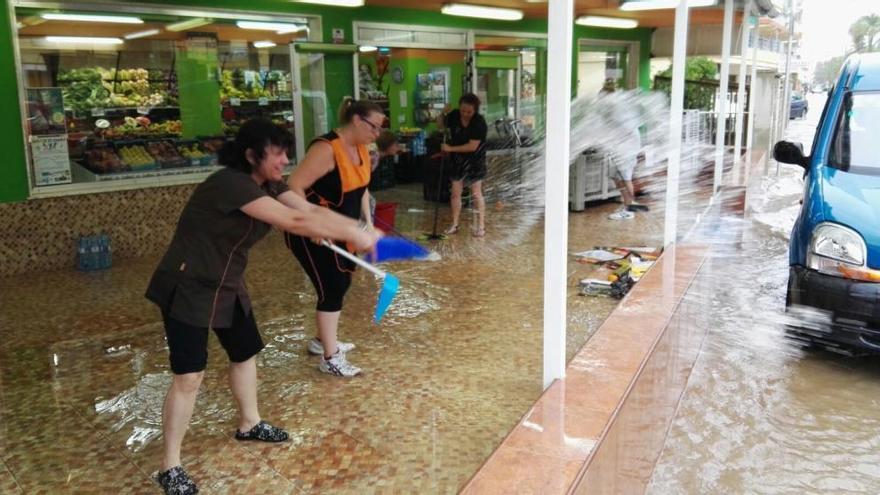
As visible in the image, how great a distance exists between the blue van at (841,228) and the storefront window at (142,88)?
20.9 feet

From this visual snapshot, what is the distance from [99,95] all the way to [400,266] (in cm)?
397

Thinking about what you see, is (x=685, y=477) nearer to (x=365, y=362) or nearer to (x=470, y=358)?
(x=470, y=358)

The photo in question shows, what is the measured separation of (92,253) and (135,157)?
1.40 m

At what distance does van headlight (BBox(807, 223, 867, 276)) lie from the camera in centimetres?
427

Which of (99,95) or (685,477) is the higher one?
(99,95)

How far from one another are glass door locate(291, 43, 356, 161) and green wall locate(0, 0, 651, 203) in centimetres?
2

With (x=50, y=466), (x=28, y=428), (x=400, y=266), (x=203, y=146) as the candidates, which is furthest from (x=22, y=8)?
(x=50, y=466)

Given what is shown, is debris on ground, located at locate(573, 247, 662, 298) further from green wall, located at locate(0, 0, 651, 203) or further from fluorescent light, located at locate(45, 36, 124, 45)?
fluorescent light, located at locate(45, 36, 124, 45)

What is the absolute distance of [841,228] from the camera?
436cm

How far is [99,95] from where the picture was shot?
781cm

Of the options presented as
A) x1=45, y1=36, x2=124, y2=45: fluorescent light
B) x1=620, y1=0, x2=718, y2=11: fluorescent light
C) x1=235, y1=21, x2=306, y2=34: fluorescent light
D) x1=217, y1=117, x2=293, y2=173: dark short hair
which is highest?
x1=620, y1=0, x2=718, y2=11: fluorescent light

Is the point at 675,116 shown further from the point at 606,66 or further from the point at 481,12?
the point at 606,66

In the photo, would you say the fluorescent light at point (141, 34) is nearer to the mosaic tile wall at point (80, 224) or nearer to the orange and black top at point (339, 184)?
the mosaic tile wall at point (80, 224)

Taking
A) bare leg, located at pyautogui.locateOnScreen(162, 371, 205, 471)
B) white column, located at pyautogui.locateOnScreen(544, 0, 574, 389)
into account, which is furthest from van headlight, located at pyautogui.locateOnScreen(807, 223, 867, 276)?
bare leg, located at pyautogui.locateOnScreen(162, 371, 205, 471)
